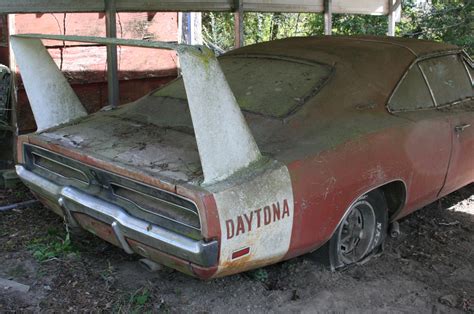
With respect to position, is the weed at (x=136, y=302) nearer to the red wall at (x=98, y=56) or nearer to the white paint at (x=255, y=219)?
the white paint at (x=255, y=219)

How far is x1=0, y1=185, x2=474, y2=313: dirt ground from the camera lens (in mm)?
3242

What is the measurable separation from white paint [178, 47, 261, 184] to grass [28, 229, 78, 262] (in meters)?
1.58

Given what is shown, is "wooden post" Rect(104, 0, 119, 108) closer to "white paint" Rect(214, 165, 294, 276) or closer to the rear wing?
the rear wing

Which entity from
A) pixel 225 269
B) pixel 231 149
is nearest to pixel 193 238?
pixel 225 269

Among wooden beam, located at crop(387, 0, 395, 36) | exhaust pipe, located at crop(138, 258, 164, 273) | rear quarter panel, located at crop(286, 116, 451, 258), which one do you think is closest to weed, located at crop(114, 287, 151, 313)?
exhaust pipe, located at crop(138, 258, 164, 273)

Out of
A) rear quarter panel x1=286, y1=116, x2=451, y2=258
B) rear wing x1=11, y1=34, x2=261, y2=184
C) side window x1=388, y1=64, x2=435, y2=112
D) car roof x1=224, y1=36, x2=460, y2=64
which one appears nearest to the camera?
rear wing x1=11, y1=34, x2=261, y2=184

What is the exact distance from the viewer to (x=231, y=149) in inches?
111

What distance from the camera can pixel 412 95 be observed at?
4.07m

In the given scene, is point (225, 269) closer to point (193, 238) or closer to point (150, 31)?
point (193, 238)

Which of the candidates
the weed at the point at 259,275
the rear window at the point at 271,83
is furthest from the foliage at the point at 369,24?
the weed at the point at 259,275

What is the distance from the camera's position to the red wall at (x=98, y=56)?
20.2 feet

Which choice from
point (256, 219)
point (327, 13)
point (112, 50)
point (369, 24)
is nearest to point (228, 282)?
point (256, 219)

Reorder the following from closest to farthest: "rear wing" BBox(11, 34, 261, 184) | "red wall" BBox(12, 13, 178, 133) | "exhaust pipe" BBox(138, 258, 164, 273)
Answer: "rear wing" BBox(11, 34, 261, 184) → "exhaust pipe" BBox(138, 258, 164, 273) → "red wall" BBox(12, 13, 178, 133)

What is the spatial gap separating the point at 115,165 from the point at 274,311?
123 cm
